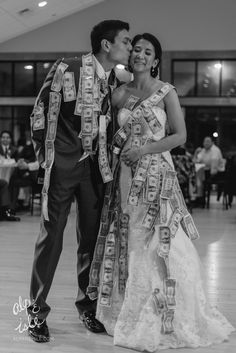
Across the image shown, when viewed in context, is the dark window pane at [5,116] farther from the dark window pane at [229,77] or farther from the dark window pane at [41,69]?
the dark window pane at [229,77]

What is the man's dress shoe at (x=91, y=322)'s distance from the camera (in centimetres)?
264

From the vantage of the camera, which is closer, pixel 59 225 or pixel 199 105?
pixel 59 225

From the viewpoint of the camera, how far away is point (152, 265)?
248 centimetres

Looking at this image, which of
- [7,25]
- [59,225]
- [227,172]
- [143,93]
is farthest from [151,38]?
[7,25]

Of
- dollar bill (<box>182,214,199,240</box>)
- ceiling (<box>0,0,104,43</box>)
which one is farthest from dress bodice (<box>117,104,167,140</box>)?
ceiling (<box>0,0,104,43</box>)

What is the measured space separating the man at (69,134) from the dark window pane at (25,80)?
11.8 meters

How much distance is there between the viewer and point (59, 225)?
251 cm

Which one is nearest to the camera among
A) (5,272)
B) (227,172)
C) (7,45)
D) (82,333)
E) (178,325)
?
(178,325)

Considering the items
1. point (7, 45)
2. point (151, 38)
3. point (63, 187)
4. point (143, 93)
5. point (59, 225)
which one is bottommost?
point (59, 225)

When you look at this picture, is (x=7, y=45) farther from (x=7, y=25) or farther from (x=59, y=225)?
(x=59, y=225)

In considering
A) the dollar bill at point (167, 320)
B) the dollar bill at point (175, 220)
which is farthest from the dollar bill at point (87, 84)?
the dollar bill at point (167, 320)

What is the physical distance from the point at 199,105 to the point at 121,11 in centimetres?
304

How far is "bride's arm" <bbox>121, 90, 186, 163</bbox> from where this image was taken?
8.08 ft

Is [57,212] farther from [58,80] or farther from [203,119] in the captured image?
[203,119]
